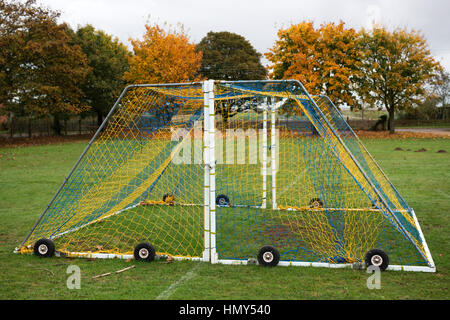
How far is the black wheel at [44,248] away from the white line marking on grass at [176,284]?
208cm

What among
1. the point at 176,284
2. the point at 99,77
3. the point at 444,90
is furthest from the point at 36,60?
the point at 444,90

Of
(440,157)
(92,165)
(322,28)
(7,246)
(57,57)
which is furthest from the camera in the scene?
(322,28)

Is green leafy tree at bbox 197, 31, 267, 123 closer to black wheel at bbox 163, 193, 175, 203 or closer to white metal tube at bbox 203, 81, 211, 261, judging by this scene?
black wheel at bbox 163, 193, 175, 203

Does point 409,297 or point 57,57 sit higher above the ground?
point 57,57

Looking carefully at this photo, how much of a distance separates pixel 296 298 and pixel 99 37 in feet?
136

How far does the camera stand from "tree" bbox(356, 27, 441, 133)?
3194cm

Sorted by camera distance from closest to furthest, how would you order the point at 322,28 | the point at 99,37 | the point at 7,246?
the point at 7,246, the point at 322,28, the point at 99,37

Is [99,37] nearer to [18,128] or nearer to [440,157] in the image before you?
[18,128]

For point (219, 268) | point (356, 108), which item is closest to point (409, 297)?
point (219, 268)

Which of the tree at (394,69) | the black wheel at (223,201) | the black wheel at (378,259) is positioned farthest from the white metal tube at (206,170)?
the tree at (394,69)

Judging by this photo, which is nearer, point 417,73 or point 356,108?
point 417,73

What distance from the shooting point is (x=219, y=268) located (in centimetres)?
495

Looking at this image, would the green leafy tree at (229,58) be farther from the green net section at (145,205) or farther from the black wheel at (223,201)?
the black wheel at (223,201)
